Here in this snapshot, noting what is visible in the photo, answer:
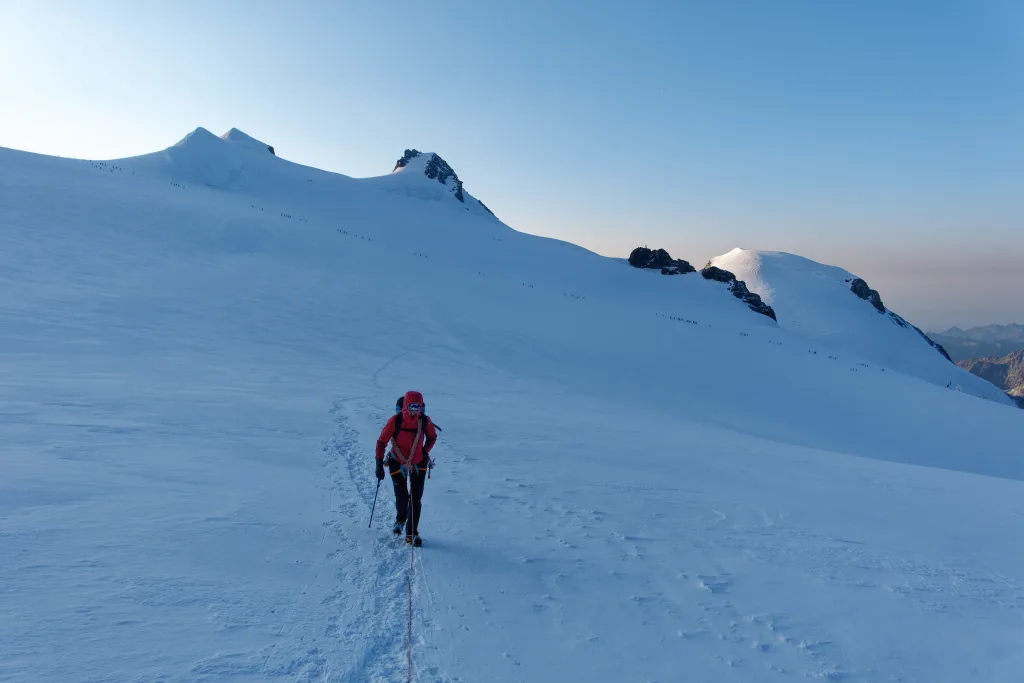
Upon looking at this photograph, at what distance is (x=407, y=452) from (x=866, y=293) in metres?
87.8

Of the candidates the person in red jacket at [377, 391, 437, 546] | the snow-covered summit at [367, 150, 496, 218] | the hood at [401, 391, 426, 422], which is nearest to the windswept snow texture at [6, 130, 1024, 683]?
the person in red jacket at [377, 391, 437, 546]

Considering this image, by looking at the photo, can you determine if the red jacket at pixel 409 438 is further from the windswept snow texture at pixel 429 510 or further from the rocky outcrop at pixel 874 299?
the rocky outcrop at pixel 874 299

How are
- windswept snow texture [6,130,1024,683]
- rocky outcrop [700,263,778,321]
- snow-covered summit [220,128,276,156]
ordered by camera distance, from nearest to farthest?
windswept snow texture [6,130,1024,683] → rocky outcrop [700,263,778,321] → snow-covered summit [220,128,276,156]

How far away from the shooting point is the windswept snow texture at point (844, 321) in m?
61.3

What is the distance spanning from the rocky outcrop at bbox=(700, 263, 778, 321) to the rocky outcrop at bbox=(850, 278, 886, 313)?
37147 mm

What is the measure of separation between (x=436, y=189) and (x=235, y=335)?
42176 millimetres

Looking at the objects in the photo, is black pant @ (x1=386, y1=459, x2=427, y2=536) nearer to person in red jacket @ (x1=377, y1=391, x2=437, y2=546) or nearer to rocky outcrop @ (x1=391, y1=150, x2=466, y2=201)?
person in red jacket @ (x1=377, y1=391, x2=437, y2=546)

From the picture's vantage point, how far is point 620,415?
1548 centimetres

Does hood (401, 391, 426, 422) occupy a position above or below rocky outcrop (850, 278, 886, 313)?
below

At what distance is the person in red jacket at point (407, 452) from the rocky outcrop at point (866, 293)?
86042mm

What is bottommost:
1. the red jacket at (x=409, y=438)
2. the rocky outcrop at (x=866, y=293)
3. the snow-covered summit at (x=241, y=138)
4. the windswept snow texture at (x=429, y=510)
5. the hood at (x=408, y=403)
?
the windswept snow texture at (x=429, y=510)

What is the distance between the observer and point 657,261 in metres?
49.4

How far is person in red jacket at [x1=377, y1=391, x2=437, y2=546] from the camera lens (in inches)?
243

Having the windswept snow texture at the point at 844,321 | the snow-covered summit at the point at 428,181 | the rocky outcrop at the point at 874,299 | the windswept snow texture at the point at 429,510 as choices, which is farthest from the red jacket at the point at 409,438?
the rocky outcrop at the point at 874,299
